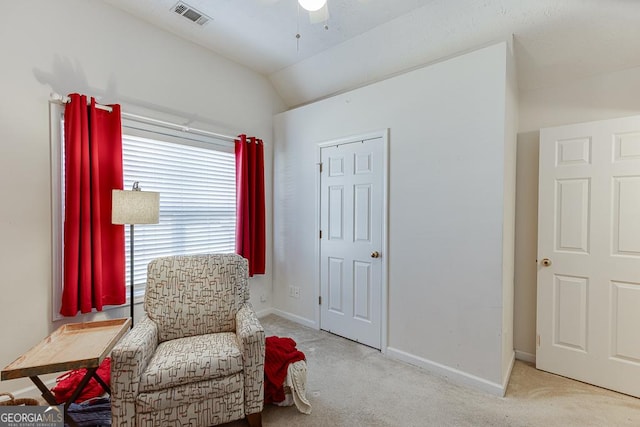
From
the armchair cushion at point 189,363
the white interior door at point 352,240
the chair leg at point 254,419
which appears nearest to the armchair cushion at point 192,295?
the armchair cushion at point 189,363

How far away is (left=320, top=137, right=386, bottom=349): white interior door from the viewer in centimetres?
A: 280

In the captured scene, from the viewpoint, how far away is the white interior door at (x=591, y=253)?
6.96ft

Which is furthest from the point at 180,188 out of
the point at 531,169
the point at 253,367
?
the point at 531,169

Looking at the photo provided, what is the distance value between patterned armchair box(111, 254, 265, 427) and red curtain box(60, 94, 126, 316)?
513 millimetres

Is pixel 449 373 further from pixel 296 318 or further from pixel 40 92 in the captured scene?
pixel 40 92

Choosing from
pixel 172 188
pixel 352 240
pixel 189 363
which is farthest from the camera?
pixel 352 240

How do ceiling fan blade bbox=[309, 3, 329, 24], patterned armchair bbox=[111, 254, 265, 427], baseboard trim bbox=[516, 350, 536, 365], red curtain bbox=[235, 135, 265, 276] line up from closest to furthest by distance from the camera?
1. patterned armchair bbox=[111, 254, 265, 427]
2. ceiling fan blade bbox=[309, 3, 329, 24]
3. baseboard trim bbox=[516, 350, 536, 365]
4. red curtain bbox=[235, 135, 265, 276]

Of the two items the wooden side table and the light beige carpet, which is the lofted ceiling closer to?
the wooden side table

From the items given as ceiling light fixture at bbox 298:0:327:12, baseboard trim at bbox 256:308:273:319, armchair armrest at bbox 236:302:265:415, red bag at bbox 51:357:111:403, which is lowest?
baseboard trim at bbox 256:308:273:319

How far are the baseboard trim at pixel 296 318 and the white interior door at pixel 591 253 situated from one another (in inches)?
85.7

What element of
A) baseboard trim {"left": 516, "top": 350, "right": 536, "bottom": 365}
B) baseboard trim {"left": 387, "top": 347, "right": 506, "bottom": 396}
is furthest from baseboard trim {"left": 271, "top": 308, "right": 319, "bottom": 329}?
baseboard trim {"left": 516, "top": 350, "right": 536, "bottom": 365}

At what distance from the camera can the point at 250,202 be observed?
333 cm

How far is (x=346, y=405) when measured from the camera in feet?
6.51

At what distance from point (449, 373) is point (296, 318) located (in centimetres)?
180
